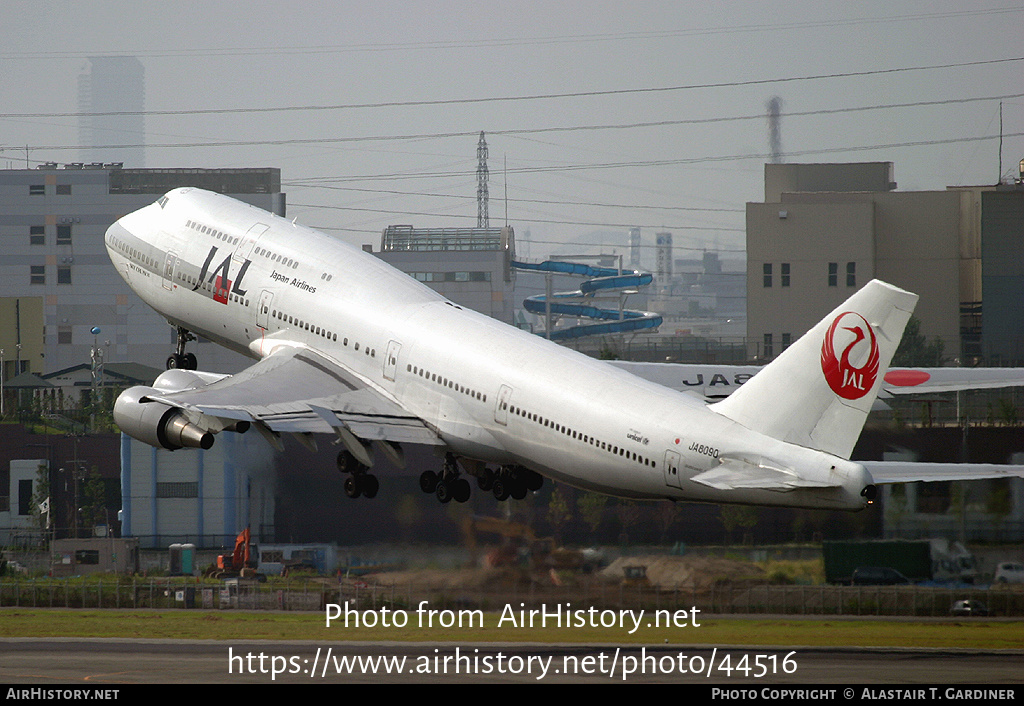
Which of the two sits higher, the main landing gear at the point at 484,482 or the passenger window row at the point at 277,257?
the passenger window row at the point at 277,257

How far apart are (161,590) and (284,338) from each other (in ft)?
69.9

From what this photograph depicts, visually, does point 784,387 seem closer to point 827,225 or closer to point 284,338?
point 284,338

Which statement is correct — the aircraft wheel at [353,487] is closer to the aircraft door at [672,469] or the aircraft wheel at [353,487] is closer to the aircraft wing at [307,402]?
the aircraft wing at [307,402]

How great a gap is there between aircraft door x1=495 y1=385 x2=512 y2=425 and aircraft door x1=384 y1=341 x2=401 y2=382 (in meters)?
5.03

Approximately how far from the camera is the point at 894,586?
5912 centimetres

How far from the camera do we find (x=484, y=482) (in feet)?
160

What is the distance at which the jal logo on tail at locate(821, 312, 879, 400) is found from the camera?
3647 centimetres

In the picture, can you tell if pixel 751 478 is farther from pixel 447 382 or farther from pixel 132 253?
pixel 132 253

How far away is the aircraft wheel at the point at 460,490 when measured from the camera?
47.1 metres

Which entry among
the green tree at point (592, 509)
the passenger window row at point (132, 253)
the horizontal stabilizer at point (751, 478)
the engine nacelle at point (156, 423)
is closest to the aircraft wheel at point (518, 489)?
the engine nacelle at point (156, 423)

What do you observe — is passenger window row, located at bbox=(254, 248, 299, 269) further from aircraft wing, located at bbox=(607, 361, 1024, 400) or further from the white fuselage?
aircraft wing, located at bbox=(607, 361, 1024, 400)

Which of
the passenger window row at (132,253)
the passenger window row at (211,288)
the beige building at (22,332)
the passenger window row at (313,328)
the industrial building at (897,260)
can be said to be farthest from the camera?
the beige building at (22,332)

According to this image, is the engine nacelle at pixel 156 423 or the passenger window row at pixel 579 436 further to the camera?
the engine nacelle at pixel 156 423

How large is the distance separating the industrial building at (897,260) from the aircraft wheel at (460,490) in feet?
276
